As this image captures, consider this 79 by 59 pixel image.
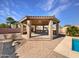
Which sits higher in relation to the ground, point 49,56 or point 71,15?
point 71,15

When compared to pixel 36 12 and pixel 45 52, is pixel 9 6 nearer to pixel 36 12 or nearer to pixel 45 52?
pixel 36 12

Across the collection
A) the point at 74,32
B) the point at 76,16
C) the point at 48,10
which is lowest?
the point at 74,32

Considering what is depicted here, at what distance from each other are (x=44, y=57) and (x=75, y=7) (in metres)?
6.43

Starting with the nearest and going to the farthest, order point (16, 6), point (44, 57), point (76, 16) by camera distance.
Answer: point (44, 57), point (76, 16), point (16, 6)

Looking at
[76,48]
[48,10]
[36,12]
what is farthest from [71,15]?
[76,48]

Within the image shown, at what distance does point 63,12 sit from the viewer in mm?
10664

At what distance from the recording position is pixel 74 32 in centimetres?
987

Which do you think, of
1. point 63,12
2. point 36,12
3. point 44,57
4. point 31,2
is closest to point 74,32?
point 63,12

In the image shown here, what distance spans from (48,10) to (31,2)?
6.83 feet

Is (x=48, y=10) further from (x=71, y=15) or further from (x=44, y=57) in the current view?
(x=44, y=57)

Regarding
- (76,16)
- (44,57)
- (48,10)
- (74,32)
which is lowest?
(44,57)

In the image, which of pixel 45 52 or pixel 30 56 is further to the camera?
pixel 45 52

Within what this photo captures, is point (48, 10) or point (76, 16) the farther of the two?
point (48, 10)

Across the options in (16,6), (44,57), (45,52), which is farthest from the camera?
(16,6)
